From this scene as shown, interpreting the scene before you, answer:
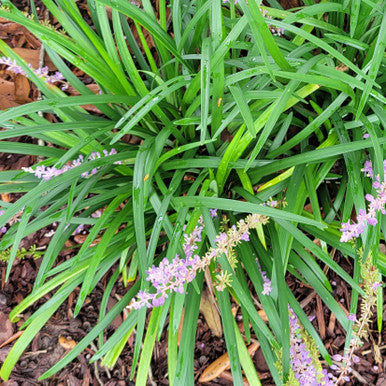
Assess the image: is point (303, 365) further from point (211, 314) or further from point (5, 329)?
point (5, 329)

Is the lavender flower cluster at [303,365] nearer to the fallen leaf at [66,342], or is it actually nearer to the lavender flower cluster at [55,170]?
the lavender flower cluster at [55,170]

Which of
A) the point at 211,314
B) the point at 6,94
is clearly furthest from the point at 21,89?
the point at 211,314

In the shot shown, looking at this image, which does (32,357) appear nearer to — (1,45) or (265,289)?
(265,289)

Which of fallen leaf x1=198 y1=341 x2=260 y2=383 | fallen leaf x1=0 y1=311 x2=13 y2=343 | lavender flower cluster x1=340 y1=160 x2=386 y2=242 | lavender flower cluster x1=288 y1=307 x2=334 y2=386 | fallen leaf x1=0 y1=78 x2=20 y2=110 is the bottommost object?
fallen leaf x1=198 y1=341 x2=260 y2=383

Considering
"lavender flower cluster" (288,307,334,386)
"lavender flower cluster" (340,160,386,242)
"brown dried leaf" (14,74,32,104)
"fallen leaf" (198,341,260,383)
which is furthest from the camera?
"brown dried leaf" (14,74,32,104)

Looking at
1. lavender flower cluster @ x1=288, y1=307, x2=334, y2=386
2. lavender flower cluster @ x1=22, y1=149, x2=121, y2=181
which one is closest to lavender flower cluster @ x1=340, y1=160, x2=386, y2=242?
lavender flower cluster @ x1=288, y1=307, x2=334, y2=386

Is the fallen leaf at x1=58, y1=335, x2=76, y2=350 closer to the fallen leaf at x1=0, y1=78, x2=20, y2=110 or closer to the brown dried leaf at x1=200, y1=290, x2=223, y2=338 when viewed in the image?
the brown dried leaf at x1=200, y1=290, x2=223, y2=338

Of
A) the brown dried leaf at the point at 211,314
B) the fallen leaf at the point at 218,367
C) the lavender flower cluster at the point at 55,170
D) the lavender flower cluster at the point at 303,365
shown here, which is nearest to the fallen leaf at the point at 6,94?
the lavender flower cluster at the point at 55,170
